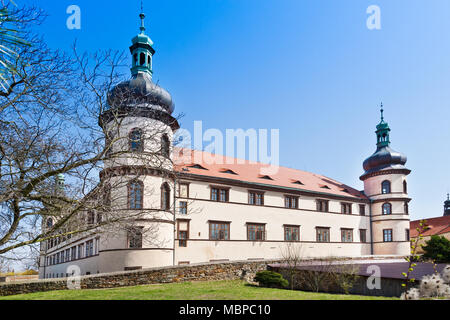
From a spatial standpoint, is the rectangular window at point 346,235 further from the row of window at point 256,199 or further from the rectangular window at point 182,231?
the rectangular window at point 182,231

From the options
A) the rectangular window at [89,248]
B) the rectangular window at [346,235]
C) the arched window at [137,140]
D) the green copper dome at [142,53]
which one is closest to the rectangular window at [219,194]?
the rectangular window at [89,248]

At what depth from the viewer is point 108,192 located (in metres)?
11.8

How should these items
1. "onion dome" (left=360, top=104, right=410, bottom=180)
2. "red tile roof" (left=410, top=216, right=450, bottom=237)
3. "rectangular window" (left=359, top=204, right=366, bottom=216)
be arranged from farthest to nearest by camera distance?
"red tile roof" (left=410, top=216, right=450, bottom=237)
"onion dome" (left=360, top=104, right=410, bottom=180)
"rectangular window" (left=359, top=204, right=366, bottom=216)

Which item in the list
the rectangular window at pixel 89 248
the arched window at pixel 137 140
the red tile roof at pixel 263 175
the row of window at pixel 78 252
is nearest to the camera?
the arched window at pixel 137 140

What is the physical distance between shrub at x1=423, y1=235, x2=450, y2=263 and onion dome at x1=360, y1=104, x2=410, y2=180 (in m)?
7.66

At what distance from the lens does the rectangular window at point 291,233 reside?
32.8 metres

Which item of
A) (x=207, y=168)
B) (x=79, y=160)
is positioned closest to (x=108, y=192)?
(x=79, y=160)

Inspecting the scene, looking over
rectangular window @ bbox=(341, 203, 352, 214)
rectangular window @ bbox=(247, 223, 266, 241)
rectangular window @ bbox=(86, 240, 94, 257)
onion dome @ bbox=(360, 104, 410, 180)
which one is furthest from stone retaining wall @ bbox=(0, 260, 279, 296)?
onion dome @ bbox=(360, 104, 410, 180)

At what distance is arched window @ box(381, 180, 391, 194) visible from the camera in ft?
132

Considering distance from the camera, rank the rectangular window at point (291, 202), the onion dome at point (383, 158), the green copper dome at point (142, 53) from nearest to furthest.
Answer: the green copper dome at point (142, 53) → the rectangular window at point (291, 202) → the onion dome at point (383, 158)

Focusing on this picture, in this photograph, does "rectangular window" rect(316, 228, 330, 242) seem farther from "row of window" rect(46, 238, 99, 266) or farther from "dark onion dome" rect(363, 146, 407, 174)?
"row of window" rect(46, 238, 99, 266)

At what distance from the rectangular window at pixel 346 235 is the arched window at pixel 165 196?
20446mm

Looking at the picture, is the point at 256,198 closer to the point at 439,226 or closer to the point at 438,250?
the point at 438,250

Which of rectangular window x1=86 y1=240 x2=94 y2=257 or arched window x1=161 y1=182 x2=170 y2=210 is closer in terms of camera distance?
arched window x1=161 y1=182 x2=170 y2=210
